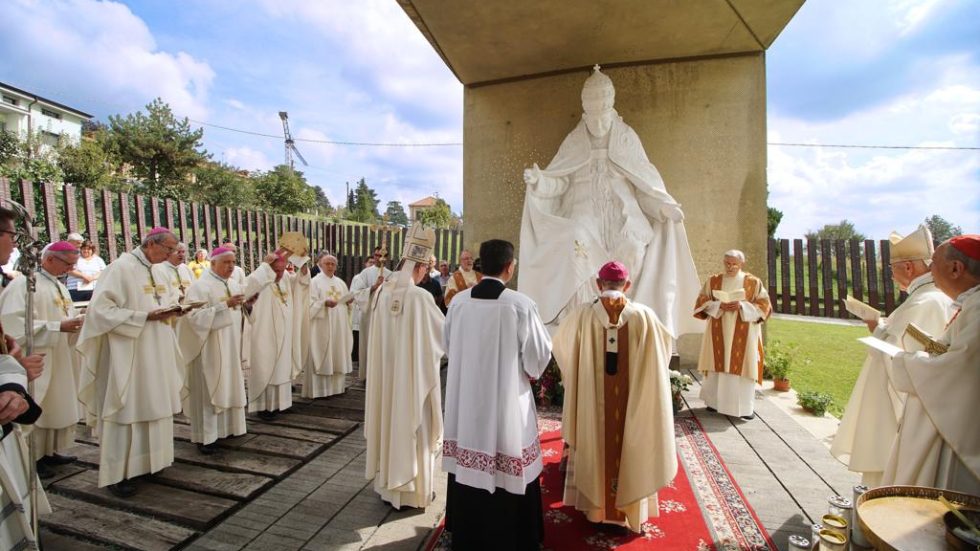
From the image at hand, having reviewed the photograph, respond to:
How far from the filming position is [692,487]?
3693 mm

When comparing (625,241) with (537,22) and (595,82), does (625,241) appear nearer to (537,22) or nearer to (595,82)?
(595,82)

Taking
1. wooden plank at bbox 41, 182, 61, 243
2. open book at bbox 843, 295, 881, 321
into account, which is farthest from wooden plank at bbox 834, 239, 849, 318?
wooden plank at bbox 41, 182, 61, 243

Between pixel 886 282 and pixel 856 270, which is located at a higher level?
pixel 856 270

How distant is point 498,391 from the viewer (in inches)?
108

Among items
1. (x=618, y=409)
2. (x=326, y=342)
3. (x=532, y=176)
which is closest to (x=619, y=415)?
(x=618, y=409)

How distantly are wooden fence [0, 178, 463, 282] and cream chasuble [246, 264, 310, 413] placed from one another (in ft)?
5.34

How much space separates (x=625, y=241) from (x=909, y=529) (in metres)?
3.93

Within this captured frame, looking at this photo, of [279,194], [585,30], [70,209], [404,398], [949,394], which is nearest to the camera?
[949,394]

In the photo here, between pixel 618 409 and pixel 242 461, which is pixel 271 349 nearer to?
pixel 242 461

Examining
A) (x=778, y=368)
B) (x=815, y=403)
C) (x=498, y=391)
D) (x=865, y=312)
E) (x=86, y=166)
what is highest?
(x=86, y=166)

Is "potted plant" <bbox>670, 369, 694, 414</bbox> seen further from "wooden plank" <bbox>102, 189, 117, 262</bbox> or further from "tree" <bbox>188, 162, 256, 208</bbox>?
"tree" <bbox>188, 162, 256, 208</bbox>

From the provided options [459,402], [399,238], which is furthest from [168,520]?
[399,238]

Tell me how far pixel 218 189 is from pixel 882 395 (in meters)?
33.0

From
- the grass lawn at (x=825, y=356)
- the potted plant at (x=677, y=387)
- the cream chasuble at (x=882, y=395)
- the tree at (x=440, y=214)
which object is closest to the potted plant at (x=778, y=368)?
the grass lawn at (x=825, y=356)
